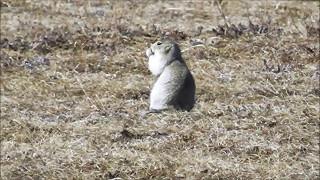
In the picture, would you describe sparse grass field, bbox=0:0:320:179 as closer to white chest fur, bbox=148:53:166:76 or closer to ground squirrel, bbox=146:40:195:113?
ground squirrel, bbox=146:40:195:113

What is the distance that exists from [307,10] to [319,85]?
5.15 m

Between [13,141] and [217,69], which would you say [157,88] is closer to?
[13,141]

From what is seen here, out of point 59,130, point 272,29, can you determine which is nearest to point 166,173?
point 59,130

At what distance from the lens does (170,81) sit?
9641 mm

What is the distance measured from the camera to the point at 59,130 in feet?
32.3

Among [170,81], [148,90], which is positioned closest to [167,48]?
[170,81]

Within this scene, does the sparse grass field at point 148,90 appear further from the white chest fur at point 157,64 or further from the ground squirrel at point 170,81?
the white chest fur at point 157,64

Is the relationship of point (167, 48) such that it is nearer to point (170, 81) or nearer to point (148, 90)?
point (170, 81)

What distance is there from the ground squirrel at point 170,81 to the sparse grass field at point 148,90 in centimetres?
18

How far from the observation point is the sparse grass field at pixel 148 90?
8805 mm

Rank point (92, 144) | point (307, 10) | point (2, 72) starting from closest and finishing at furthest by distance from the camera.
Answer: point (92, 144), point (2, 72), point (307, 10)

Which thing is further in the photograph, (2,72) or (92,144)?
(2,72)

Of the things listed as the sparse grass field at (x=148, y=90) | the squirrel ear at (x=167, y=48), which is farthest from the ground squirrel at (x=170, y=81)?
the sparse grass field at (x=148, y=90)

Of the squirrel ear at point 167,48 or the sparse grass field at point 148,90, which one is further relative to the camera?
the squirrel ear at point 167,48
